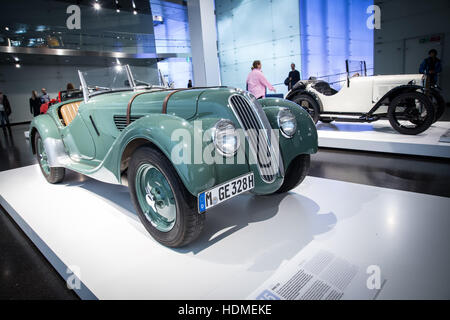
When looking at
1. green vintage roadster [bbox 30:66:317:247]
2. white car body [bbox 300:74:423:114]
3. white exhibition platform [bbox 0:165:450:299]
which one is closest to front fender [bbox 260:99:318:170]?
green vintage roadster [bbox 30:66:317:247]

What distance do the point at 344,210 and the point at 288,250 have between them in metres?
0.77

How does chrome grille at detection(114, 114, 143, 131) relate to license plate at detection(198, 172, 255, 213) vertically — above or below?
above

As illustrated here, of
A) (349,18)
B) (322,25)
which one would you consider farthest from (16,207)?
(349,18)

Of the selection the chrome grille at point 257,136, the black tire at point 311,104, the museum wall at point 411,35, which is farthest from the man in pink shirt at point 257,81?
the museum wall at point 411,35

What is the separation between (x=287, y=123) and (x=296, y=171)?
504mm

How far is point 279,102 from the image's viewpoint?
2633 mm

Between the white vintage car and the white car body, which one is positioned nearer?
the white vintage car

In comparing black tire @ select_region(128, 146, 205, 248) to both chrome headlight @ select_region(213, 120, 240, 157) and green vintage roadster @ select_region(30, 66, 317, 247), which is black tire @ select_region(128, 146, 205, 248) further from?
chrome headlight @ select_region(213, 120, 240, 157)

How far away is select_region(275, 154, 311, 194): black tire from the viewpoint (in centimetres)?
256

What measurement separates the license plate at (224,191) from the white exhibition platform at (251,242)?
389 millimetres

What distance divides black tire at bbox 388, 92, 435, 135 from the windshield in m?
3.85

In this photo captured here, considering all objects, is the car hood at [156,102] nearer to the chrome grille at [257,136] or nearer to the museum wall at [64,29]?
the chrome grille at [257,136]

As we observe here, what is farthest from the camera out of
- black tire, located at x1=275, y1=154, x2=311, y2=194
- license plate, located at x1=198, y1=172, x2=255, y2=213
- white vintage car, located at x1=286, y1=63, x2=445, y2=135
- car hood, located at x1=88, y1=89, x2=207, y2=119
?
white vintage car, located at x1=286, y1=63, x2=445, y2=135

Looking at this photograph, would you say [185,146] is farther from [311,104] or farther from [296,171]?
[311,104]
